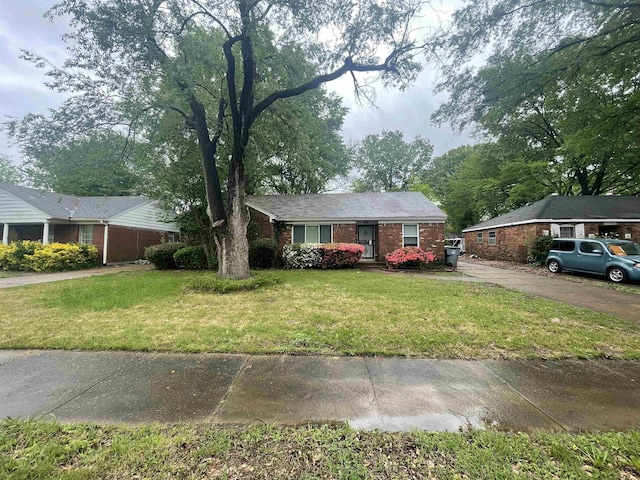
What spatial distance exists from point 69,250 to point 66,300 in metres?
9.64

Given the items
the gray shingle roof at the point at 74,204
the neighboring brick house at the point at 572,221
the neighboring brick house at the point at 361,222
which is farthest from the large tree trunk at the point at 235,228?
the neighboring brick house at the point at 572,221

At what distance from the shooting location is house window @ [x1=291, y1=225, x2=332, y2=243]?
46.2 ft

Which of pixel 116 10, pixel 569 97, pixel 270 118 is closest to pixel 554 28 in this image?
pixel 569 97

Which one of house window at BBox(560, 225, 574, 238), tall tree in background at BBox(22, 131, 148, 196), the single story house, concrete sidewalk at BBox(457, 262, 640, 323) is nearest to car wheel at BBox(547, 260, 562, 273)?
concrete sidewalk at BBox(457, 262, 640, 323)

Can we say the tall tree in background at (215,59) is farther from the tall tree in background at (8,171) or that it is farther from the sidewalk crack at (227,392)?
the tall tree in background at (8,171)

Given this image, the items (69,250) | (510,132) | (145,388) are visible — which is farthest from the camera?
(510,132)

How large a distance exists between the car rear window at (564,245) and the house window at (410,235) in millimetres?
5749

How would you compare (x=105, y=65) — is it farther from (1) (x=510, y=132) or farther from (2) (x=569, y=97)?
(1) (x=510, y=132)

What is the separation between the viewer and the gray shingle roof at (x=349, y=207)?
1345cm

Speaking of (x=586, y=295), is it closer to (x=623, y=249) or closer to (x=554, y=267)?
(x=623, y=249)

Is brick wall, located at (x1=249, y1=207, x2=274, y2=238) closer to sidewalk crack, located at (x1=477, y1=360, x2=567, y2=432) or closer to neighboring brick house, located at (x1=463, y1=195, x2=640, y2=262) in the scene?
sidewalk crack, located at (x1=477, y1=360, x2=567, y2=432)

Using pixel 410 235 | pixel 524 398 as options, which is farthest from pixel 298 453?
pixel 410 235

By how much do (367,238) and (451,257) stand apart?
14.0ft

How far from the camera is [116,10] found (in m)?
6.41
